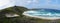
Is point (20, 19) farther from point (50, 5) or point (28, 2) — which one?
point (50, 5)

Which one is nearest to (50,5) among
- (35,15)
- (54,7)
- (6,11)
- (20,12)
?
(54,7)

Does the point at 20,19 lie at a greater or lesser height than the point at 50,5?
lesser

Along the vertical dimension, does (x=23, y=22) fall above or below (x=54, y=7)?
below

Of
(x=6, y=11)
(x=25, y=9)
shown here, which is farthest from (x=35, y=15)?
(x=6, y=11)

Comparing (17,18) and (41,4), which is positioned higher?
(41,4)

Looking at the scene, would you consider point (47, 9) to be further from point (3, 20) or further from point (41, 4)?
point (3, 20)

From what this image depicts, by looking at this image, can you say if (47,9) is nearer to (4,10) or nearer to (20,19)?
(20,19)
